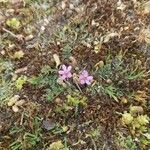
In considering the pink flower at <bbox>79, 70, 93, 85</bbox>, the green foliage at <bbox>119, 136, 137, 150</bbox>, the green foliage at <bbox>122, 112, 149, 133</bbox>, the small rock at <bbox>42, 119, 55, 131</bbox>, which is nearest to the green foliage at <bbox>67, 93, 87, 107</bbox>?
the pink flower at <bbox>79, 70, 93, 85</bbox>

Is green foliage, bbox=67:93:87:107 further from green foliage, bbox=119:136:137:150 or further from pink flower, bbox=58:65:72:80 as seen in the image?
green foliage, bbox=119:136:137:150

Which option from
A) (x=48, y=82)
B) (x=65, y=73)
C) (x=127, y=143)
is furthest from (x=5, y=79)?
(x=127, y=143)

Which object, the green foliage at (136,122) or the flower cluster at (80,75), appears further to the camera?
the flower cluster at (80,75)

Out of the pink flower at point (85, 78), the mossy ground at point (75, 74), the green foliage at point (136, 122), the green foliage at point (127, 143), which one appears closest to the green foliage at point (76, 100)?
the mossy ground at point (75, 74)

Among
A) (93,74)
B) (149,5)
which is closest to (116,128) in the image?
(93,74)

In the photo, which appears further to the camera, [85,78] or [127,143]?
[85,78]

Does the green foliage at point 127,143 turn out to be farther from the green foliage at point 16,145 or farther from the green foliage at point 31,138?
the green foliage at point 16,145

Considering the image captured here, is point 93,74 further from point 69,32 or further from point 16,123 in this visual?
point 16,123

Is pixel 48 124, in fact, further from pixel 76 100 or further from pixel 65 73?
pixel 65 73

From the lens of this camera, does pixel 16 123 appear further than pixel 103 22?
No

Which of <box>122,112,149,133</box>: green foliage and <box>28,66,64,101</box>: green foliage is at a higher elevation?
<box>28,66,64,101</box>: green foliage

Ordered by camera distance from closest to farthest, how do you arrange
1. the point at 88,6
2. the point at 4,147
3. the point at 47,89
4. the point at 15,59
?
the point at 4,147 → the point at 47,89 → the point at 15,59 → the point at 88,6
